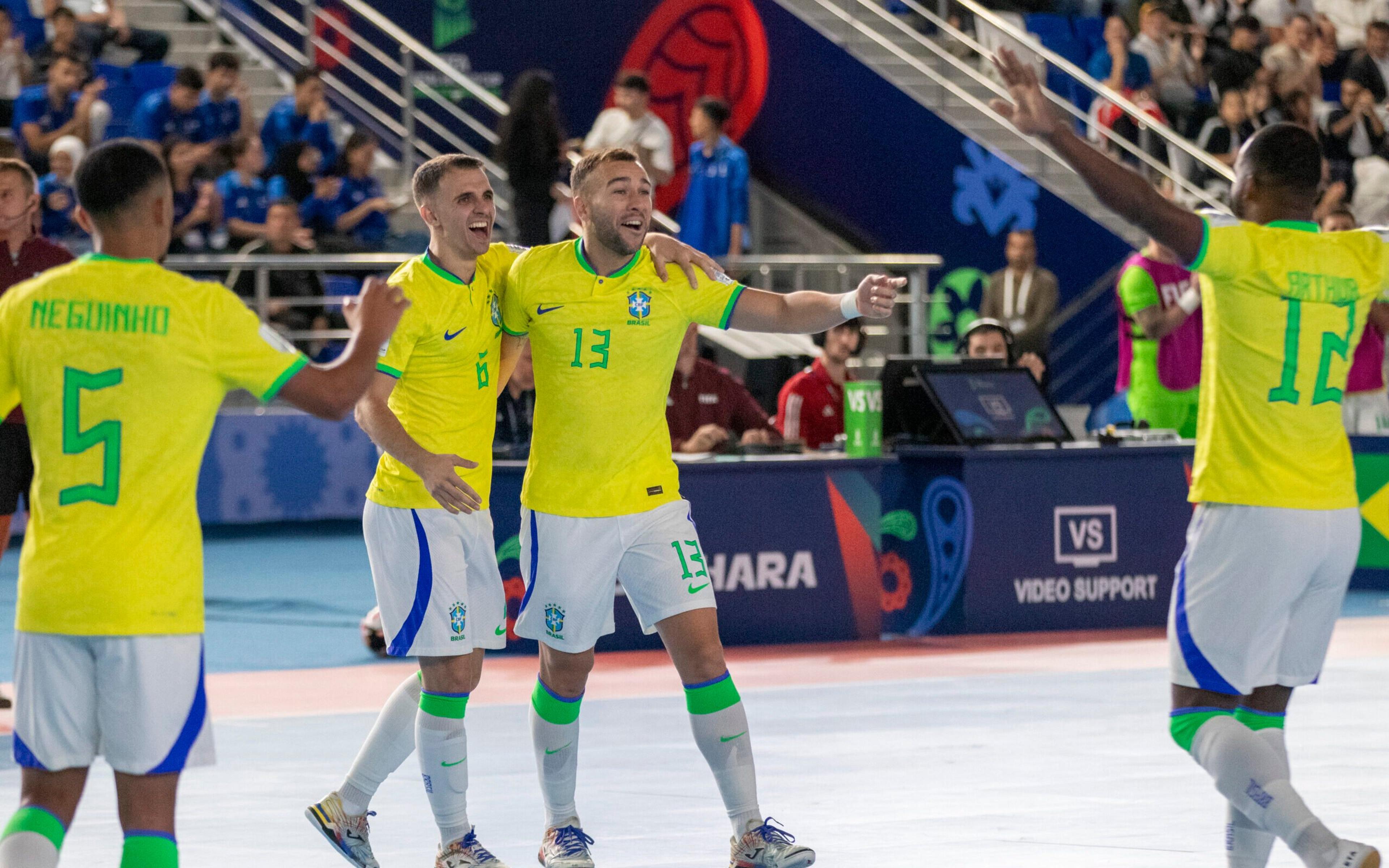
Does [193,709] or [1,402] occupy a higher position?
[1,402]

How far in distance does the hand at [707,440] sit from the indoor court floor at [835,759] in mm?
1205

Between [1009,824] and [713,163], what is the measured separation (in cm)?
1175

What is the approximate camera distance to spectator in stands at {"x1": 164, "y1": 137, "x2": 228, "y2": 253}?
16.6 m

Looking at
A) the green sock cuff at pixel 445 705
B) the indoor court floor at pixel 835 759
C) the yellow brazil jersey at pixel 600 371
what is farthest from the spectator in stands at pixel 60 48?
the green sock cuff at pixel 445 705

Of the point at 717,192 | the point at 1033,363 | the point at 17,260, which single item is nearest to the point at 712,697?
the point at 17,260

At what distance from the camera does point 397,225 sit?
19547 millimetres

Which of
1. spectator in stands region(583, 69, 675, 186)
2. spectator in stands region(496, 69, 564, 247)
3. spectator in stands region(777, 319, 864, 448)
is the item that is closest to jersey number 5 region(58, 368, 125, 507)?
spectator in stands region(777, 319, 864, 448)

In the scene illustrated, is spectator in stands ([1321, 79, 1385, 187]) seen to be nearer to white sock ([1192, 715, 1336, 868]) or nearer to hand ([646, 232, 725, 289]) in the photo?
hand ([646, 232, 725, 289])

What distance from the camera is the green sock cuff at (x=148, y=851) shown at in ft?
14.7

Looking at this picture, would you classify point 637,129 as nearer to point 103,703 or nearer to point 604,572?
point 604,572

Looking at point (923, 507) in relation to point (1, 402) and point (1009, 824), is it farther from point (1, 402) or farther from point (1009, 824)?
point (1, 402)

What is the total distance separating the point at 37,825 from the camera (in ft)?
14.7

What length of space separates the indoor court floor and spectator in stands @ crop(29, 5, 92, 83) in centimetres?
713

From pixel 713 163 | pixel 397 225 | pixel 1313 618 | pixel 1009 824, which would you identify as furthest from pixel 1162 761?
pixel 397 225
